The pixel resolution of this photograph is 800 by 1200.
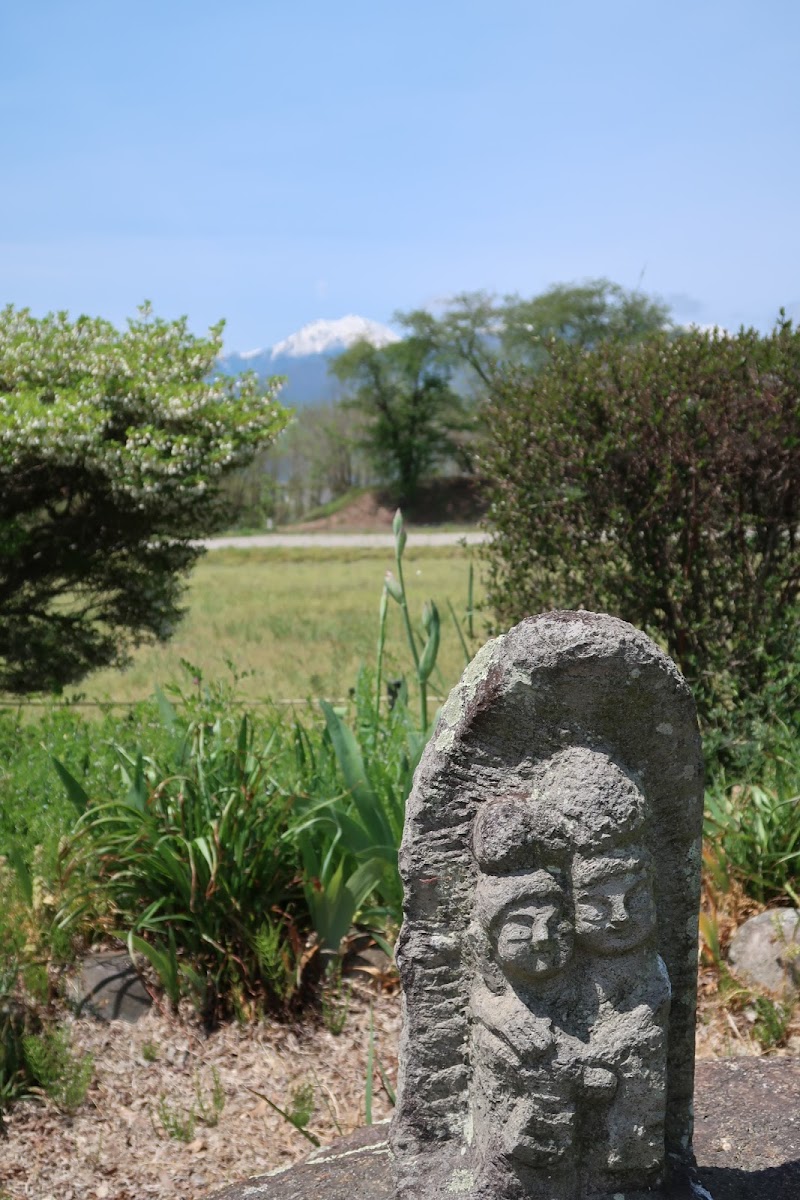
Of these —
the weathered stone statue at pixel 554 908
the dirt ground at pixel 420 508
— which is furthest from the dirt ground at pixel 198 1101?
the dirt ground at pixel 420 508

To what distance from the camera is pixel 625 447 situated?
440 cm

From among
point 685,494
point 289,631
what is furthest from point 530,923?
point 289,631

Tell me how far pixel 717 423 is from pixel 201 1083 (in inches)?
122

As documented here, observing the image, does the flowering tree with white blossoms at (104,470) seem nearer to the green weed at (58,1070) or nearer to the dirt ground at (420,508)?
the green weed at (58,1070)

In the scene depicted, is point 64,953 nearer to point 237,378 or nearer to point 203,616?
point 237,378

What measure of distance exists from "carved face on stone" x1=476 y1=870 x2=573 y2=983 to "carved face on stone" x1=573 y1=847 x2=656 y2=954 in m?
0.03

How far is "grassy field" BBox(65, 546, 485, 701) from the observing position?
755cm

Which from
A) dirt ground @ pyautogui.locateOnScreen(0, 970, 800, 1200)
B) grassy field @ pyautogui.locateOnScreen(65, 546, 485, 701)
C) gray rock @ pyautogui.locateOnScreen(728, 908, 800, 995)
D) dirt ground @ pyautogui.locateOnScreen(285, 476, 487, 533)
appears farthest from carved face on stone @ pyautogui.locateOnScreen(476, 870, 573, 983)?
dirt ground @ pyautogui.locateOnScreen(285, 476, 487, 533)

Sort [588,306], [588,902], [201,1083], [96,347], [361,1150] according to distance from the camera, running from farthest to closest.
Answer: [588,306] → [96,347] → [201,1083] → [361,1150] → [588,902]

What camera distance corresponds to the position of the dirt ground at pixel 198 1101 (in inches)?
113

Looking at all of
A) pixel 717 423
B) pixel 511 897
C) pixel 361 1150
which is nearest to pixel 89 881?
pixel 361 1150

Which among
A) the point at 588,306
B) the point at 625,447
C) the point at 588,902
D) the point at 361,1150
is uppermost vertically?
the point at 588,306

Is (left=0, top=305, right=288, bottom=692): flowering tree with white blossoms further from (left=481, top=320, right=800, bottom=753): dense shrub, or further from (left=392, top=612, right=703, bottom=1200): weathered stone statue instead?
(left=392, top=612, right=703, bottom=1200): weathered stone statue

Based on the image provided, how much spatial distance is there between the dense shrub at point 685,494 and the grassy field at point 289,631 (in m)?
1.13
